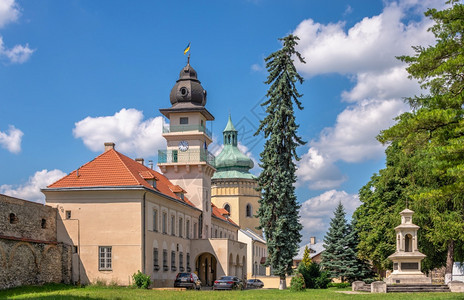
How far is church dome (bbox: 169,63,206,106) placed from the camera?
176ft

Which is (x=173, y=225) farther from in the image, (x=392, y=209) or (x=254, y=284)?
(x=392, y=209)

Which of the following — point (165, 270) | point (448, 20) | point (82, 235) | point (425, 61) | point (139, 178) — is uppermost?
point (448, 20)

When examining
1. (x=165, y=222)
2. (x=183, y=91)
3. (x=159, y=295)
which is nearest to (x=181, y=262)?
(x=165, y=222)

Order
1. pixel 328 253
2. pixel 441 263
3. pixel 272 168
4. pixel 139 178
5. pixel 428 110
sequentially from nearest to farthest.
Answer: pixel 428 110, pixel 272 168, pixel 139 178, pixel 441 263, pixel 328 253

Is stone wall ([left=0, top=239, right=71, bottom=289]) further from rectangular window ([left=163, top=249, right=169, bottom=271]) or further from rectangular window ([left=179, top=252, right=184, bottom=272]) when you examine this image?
rectangular window ([left=179, top=252, right=184, bottom=272])

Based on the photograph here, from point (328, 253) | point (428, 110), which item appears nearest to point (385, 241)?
point (328, 253)

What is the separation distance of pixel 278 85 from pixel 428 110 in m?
18.7

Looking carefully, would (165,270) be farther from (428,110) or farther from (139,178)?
(428,110)

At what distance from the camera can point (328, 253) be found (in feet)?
170

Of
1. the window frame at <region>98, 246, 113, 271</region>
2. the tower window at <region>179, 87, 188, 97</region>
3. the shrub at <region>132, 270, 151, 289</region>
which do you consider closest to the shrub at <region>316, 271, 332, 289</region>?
the shrub at <region>132, 270, 151, 289</region>

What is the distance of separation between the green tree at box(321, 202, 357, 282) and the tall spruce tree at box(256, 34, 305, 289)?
1362cm

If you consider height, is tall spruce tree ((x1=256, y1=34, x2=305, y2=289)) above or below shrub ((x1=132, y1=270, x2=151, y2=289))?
above

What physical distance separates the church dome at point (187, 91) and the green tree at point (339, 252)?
15.5 metres

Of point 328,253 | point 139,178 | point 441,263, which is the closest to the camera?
point 139,178
